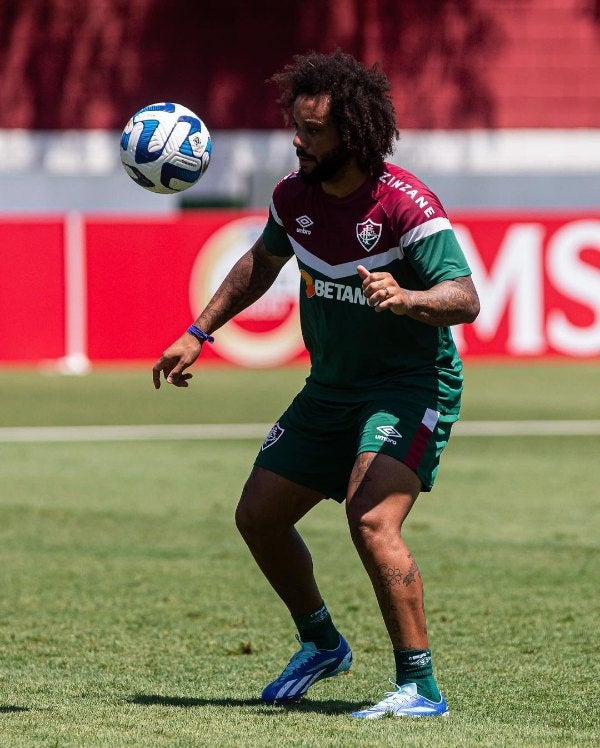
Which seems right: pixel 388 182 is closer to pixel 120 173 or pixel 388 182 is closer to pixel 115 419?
pixel 115 419

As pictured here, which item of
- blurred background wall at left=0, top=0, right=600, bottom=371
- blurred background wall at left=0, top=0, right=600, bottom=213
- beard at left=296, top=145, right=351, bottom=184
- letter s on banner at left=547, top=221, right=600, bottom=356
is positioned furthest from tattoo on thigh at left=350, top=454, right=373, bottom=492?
blurred background wall at left=0, top=0, right=600, bottom=213

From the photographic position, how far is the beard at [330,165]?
5.13 meters

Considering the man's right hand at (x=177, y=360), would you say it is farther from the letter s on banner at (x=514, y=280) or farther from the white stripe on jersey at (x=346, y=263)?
the letter s on banner at (x=514, y=280)

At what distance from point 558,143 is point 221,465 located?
1740cm

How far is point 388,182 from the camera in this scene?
17.1ft

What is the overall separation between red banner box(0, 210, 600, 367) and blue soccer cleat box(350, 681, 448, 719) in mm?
12911

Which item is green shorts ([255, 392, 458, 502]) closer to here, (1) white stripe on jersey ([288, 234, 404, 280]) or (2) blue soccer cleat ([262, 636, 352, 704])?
(1) white stripe on jersey ([288, 234, 404, 280])

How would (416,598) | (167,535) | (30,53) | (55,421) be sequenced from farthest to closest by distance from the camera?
(30,53), (55,421), (167,535), (416,598)

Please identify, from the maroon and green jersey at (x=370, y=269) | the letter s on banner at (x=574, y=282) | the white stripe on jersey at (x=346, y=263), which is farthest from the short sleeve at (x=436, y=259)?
the letter s on banner at (x=574, y=282)

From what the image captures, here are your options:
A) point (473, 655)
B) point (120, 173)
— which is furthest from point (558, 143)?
point (473, 655)

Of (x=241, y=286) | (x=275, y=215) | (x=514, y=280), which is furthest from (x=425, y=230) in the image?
(x=514, y=280)

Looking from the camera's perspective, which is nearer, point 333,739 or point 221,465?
point 333,739

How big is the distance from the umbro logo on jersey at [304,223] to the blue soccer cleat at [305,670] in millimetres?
1606

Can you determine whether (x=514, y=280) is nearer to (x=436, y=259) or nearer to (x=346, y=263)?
(x=346, y=263)
